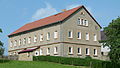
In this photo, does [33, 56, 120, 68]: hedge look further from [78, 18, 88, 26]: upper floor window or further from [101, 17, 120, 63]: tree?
[78, 18, 88, 26]: upper floor window

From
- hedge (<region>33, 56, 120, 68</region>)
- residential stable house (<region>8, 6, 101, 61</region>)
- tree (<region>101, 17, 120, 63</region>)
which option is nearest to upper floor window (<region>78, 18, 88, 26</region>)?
residential stable house (<region>8, 6, 101, 61</region>)

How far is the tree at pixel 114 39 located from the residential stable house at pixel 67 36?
19.6 m

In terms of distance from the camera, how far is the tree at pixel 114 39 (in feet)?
138

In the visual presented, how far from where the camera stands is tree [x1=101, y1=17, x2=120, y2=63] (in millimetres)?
42094

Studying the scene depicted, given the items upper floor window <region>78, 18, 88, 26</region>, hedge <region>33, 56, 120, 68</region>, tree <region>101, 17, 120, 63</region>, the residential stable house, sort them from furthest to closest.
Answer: upper floor window <region>78, 18, 88, 26</region>, the residential stable house, hedge <region>33, 56, 120, 68</region>, tree <region>101, 17, 120, 63</region>

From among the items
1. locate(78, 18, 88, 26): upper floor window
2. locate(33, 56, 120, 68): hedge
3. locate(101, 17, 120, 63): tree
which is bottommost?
locate(33, 56, 120, 68): hedge

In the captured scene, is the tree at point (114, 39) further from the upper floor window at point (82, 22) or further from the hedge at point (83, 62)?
the upper floor window at point (82, 22)

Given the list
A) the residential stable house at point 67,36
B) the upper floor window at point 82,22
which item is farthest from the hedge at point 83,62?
the upper floor window at point 82,22

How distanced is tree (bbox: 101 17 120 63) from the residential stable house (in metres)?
19.6

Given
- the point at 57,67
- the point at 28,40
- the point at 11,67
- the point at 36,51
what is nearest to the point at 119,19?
the point at 57,67

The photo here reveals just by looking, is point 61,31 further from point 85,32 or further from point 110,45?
point 110,45

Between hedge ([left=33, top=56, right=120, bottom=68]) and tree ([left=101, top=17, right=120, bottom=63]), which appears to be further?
hedge ([left=33, top=56, right=120, bottom=68])

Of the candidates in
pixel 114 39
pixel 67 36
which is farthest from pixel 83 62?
pixel 114 39

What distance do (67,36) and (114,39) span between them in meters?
21.8
